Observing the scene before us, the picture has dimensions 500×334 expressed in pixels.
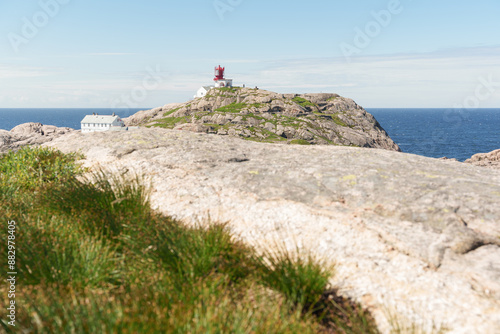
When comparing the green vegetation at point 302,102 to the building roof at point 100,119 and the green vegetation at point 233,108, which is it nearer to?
the green vegetation at point 233,108

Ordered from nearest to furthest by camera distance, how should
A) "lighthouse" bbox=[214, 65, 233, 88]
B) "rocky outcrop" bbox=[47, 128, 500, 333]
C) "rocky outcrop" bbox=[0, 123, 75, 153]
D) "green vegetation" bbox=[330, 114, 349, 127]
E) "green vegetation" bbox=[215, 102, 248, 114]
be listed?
"rocky outcrop" bbox=[47, 128, 500, 333], "rocky outcrop" bbox=[0, 123, 75, 153], "green vegetation" bbox=[215, 102, 248, 114], "green vegetation" bbox=[330, 114, 349, 127], "lighthouse" bbox=[214, 65, 233, 88]

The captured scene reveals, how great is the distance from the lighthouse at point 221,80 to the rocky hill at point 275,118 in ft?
35.3

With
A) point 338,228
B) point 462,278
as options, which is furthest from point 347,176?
point 462,278

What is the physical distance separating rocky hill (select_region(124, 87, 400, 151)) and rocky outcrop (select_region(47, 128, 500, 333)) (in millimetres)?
78264

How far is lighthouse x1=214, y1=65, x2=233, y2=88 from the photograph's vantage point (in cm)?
14438

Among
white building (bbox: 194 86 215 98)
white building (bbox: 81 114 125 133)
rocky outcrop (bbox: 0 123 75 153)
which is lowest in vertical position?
rocky outcrop (bbox: 0 123 75 153)

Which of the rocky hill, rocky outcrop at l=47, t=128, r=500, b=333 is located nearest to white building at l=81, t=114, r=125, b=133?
the rocky hill

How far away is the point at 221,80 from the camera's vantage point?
14500 centimetres

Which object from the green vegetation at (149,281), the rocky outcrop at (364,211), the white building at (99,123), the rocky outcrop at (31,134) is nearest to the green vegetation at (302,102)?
the white building at (99,123)

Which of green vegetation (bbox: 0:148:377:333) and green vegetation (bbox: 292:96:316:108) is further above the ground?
A: green vegetation (bbox: 292:96:316:108)

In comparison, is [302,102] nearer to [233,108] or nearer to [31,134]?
[233,108]

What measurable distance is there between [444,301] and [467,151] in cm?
13105

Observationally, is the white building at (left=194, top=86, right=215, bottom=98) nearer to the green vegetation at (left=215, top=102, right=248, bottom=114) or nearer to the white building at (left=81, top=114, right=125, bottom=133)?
the green vegetation at (left=215, top=102, right=248, bottom=114)

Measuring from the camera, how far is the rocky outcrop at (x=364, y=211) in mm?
4633
